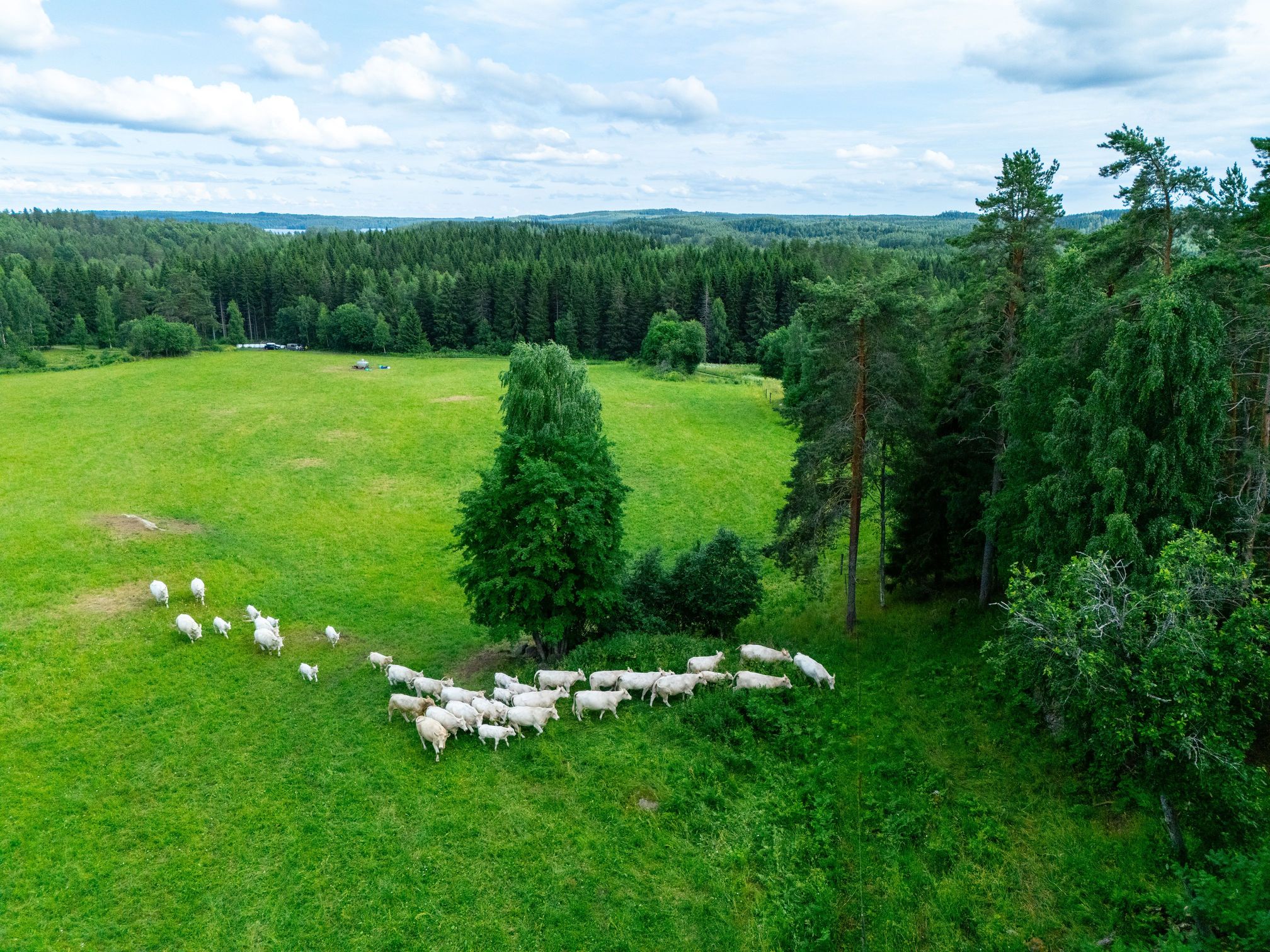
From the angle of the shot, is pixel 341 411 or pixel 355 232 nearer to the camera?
pixel 341 411

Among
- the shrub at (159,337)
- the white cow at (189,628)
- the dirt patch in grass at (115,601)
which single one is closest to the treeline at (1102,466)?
the white cow at (189,628)

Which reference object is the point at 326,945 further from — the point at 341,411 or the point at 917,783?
the point at 341,411

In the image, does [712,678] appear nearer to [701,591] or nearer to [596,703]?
[596,703]

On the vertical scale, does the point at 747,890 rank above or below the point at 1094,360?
below

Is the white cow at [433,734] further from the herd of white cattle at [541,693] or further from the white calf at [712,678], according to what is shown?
the white calf at [712,678]

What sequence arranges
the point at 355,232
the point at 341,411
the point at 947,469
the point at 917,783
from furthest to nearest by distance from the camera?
the point at 355,232 → the point at 341,411 → the point at 947,469 → the point at 917,783

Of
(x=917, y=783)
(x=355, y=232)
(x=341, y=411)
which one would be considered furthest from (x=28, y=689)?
(x=355, y=232)
